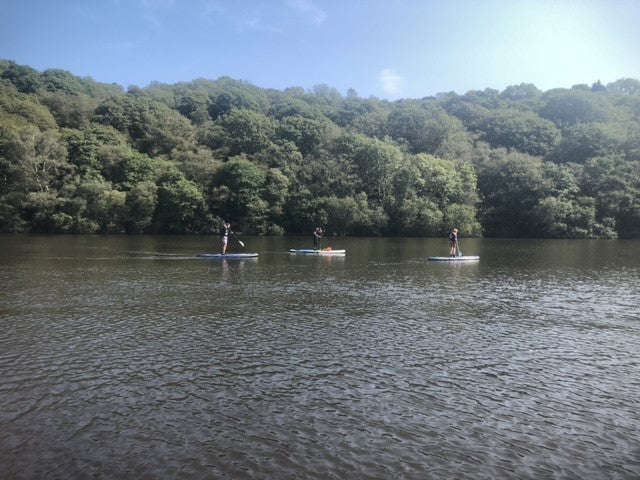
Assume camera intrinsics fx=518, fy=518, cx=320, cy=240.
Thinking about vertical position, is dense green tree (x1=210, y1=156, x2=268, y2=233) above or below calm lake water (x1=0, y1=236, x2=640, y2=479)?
above

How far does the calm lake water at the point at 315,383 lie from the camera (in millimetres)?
8930

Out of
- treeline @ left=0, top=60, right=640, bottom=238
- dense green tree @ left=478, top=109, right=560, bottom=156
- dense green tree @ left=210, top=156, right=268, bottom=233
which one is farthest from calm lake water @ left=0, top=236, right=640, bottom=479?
dense green tree @ left=478, top=109, right=560, bottom=156

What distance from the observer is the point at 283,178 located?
8906 cm

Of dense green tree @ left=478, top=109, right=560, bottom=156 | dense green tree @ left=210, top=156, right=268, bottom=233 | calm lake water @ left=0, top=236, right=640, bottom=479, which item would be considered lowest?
calm lake water @ left=0, top=236, right=640, bottom=479

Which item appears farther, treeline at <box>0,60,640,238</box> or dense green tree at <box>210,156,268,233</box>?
dense green tree at <box>210,156,268,233</box>

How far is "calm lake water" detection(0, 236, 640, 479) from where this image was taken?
8930 millimetres

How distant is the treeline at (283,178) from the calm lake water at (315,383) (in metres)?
58.5

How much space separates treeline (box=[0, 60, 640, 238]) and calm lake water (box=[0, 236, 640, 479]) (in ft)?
192

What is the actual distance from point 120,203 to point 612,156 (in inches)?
3211

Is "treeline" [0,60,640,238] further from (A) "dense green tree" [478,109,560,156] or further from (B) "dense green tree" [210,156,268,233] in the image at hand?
(A) "dense green tree" [478,109,560,156]

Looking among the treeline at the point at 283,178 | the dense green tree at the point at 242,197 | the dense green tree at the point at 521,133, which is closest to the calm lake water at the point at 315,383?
the treeline at the point at 283,178

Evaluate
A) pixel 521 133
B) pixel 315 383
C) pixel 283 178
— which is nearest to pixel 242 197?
pixel 283 178

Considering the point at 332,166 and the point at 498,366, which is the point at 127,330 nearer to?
the point at 498,366

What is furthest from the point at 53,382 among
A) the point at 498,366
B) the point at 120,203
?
the point at 120,203
